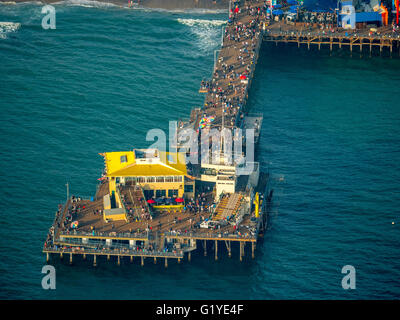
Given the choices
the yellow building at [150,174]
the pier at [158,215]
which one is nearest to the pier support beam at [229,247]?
the pier at [158,215]

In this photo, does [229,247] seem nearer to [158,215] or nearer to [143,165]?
[158,215]

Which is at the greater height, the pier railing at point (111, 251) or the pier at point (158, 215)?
the pier at point (158, 215)

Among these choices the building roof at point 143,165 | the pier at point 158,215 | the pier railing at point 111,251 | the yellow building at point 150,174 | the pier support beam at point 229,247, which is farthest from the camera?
the building roof at point 143,165

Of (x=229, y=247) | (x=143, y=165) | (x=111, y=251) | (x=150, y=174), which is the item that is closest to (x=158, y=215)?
(x=150, y=174)

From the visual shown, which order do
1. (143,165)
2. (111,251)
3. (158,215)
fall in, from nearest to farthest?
(111,251) < (158,215) < (143,165)

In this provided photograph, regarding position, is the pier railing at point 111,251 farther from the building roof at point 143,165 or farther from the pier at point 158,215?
the building roof at point 143,165
